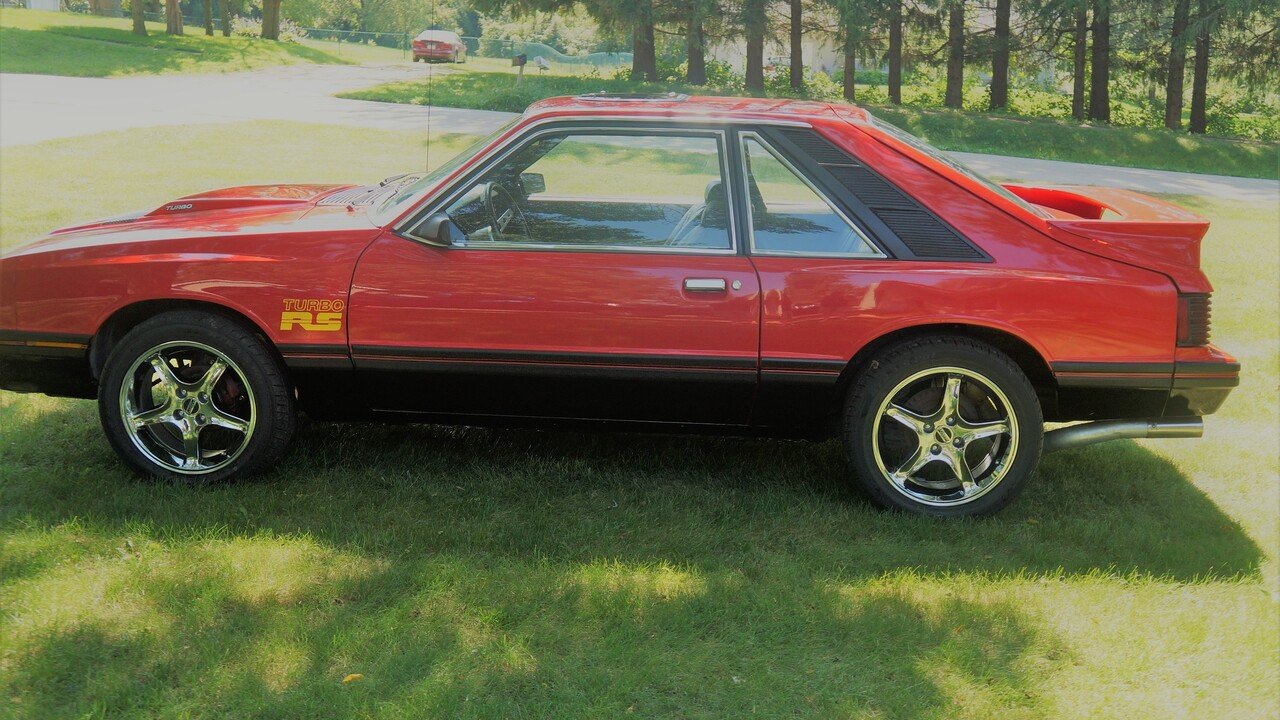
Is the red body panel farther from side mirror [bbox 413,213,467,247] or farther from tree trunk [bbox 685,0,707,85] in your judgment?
tree trunk [bbox 685,0,707,85]

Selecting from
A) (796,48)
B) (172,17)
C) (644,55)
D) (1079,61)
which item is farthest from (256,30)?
(1079,61)

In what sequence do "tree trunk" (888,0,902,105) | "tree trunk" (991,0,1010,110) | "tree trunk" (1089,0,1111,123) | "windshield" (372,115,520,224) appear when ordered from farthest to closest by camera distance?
"tree trunk" (991,0,1010,110) < "tree trunk" (888,0,902,105) < "tree trunk" (1089,0,1111,123) < "windshield" (372,115,520,224)

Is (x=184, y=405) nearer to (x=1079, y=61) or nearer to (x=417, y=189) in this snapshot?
(x=417, y=189)

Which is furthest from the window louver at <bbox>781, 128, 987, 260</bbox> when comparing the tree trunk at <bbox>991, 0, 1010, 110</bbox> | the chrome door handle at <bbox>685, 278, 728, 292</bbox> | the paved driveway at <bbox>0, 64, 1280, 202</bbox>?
the tree trunk at <bbox>991, 0, 1010, 110</bbox>

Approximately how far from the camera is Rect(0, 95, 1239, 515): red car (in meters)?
4.11

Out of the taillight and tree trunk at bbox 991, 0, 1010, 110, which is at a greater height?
tree trunk at bbox 991, 0, 1010, 110

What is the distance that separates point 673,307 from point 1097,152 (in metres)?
20.6

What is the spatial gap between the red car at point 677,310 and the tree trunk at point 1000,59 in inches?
1020

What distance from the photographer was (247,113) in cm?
2000

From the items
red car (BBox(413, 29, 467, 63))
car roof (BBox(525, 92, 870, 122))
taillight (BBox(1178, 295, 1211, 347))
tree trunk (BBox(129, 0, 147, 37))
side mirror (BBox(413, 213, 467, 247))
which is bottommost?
taillight (BBox(1178, 295, 1211, 347))

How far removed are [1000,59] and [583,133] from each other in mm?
26931

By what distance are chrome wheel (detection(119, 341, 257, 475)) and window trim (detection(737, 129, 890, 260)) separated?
6.65ft

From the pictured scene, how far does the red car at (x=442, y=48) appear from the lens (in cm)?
2464

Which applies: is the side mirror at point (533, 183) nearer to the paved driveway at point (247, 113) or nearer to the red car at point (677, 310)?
the red car at point (677, 310)
